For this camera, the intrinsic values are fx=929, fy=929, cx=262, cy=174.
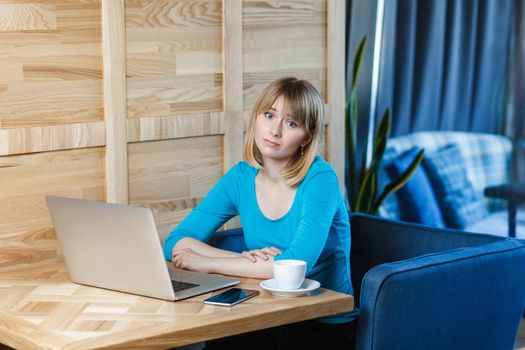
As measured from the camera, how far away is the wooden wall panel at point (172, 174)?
3039 millimetres

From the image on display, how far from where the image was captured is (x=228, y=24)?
321 centimetres

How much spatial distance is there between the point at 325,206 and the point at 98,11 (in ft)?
3.18

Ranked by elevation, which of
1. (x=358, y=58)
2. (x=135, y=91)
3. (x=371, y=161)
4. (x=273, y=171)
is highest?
→ (x=358, y=58)

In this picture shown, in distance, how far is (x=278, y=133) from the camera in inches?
102

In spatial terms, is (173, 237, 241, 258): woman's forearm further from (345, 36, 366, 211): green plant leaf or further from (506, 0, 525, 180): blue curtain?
(506, 0, 525, 180): blue curtain

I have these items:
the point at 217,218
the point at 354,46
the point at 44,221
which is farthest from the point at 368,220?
the point at 354,46

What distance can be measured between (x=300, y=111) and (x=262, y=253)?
0.42 m

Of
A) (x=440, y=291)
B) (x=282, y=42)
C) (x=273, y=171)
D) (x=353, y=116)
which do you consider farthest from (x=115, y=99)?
(x=353, y=116)

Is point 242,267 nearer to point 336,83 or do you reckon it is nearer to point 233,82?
point 233,82

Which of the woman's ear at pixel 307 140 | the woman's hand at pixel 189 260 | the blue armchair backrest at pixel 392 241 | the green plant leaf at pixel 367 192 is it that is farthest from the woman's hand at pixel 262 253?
the green plant leaf at pixel 367 192

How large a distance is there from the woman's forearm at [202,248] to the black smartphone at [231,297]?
10.7 inches

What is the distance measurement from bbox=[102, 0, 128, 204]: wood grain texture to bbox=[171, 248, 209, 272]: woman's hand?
0.41 meters

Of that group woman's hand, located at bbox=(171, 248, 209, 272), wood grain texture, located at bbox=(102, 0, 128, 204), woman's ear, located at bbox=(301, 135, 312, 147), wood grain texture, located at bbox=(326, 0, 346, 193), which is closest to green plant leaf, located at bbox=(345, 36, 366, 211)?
wood grain texture, located at bbox=(326, 0, 346, 193)

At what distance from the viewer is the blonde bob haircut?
8.54 ft
